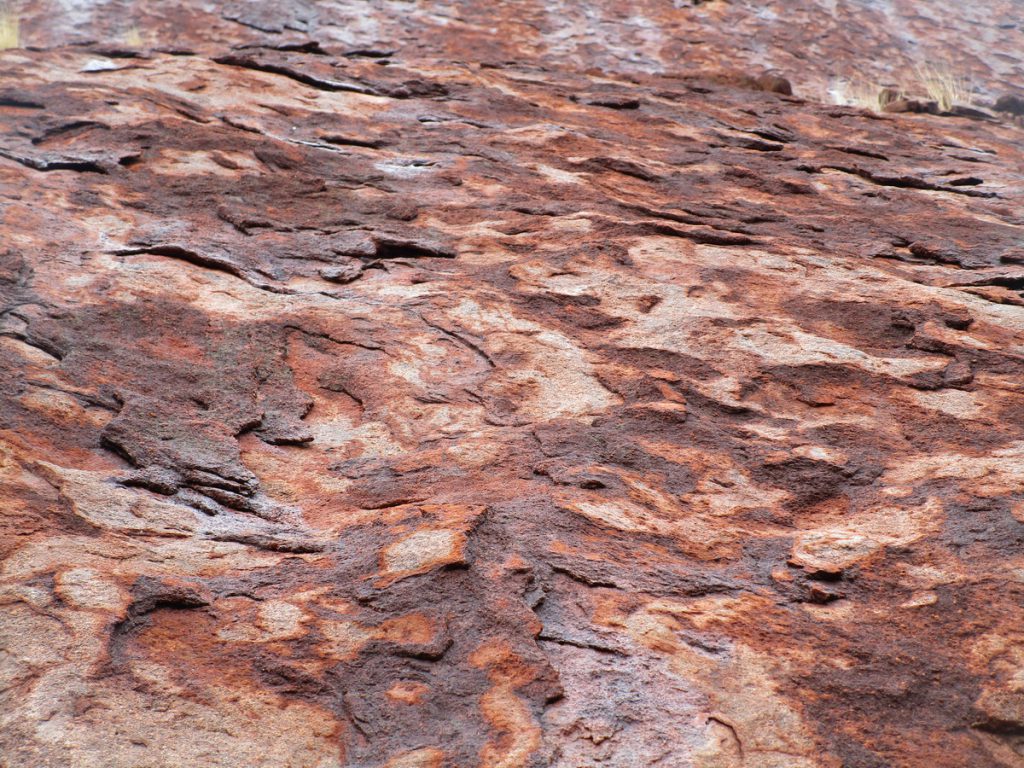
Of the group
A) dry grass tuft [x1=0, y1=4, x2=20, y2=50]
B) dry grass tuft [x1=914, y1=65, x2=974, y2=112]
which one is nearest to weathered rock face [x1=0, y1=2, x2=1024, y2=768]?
dry grass tuft [x1=0, y1=4, x2=20, y2=50]

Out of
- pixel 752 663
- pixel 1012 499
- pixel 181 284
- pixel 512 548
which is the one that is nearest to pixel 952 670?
pixel 752 663

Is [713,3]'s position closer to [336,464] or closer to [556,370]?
[556,370]

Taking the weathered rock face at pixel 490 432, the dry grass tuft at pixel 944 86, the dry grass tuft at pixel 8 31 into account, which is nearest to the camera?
the weathered rock face at pixel 490 432

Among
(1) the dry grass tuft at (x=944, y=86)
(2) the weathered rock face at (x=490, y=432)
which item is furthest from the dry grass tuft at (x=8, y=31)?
(1) the dry grass tuft at (x=944, y=86)

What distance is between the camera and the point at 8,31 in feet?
20.3

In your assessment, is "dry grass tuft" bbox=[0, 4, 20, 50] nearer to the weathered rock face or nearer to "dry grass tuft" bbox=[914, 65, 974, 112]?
the weathered rock face

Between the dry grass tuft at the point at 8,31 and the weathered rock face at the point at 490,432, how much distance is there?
22.8 inches

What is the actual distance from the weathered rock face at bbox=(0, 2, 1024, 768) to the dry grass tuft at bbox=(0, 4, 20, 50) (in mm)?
578

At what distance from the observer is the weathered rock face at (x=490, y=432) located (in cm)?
190

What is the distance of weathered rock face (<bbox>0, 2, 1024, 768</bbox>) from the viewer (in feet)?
6.22

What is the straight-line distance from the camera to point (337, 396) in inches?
130

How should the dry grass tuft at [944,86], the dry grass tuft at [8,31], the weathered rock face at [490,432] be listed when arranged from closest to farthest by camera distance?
1. the weathered rock face at [490,432]
2. the dry grass tuft at [8,31]
3. the dry grass tuft at [944,86]

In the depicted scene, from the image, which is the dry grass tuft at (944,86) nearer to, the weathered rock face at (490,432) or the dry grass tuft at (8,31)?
the weathered rock face at (490,432)

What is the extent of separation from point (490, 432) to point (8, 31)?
501 cm
